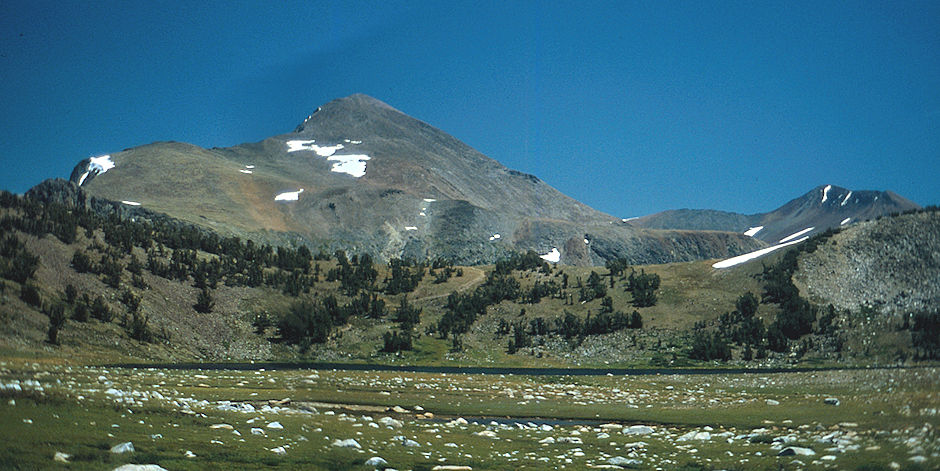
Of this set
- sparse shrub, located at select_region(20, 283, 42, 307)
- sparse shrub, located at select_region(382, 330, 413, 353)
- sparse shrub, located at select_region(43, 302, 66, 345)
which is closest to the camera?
sparse shrub, located at select_region(43, 302, 66, 345)

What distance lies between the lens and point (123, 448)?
16500 mm

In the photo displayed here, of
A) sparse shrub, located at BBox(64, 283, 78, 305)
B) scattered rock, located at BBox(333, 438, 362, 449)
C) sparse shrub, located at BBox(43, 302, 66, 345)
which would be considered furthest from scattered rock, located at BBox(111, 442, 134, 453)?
sparse shrub, located at BBox(64, 283, 78, 305)

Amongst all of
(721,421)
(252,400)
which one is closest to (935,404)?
(721,421)

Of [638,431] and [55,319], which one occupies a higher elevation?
[55,319]

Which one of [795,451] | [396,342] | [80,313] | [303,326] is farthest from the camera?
[303,326]

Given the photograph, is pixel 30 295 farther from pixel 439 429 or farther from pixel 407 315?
pixel 439 429

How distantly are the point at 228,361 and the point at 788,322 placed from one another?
97.9m

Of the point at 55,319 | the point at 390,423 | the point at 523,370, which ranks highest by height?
the point at 55,319

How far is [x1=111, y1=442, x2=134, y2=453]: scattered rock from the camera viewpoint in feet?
53.3

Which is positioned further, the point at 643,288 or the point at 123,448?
the point at 643,288

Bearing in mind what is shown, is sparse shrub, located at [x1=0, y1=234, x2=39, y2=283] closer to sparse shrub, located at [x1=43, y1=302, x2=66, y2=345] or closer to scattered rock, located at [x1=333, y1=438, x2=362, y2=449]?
sparse shrub, located at [x1=43, y1=302, x2=66, y2=345]

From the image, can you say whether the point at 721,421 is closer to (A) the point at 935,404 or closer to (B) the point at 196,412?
(A) the point at 935,404

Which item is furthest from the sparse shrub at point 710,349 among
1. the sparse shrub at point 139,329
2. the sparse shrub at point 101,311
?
the sparse shrub at point 101,311

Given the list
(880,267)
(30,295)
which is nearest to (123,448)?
(30,295)
